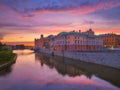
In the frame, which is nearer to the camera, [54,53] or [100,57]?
[100,57]

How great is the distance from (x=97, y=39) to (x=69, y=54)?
103 feet

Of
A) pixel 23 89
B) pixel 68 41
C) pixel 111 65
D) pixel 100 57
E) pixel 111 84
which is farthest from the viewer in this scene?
pixel 68 41

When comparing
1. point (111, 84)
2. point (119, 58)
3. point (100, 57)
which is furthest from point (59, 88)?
point (100, 57)

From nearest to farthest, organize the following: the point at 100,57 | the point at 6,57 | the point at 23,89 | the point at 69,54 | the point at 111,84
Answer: the point at 23,89 → the point at 111,84 → the point at 100,57 → the point at 6,57 → the point at 69,54

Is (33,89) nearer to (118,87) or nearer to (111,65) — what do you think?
→ (118,87)

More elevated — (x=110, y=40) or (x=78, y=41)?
(x=110, y=40)

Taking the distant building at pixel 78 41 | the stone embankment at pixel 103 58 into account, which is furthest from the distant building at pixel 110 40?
A: the stone embankment at pixel 103 58

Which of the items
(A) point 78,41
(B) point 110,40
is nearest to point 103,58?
(A) point 78,41

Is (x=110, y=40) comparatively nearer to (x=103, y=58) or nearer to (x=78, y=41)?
(x=78, y=41)

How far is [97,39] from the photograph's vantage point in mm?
92812

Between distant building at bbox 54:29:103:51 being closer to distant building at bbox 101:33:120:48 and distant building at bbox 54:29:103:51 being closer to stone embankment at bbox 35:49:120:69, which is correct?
distant building at bbox 101:33:120:48

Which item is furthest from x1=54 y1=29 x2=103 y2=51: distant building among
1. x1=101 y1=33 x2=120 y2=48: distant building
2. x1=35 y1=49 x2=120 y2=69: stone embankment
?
x1=35 y1=49 x2=120 y2=69: stone embankment

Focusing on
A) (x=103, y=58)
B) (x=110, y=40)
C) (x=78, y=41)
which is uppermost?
(x=110, y=40)

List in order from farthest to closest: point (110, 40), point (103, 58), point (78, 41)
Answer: point (110, 40) → point (78, 41) → point (103, 58)
